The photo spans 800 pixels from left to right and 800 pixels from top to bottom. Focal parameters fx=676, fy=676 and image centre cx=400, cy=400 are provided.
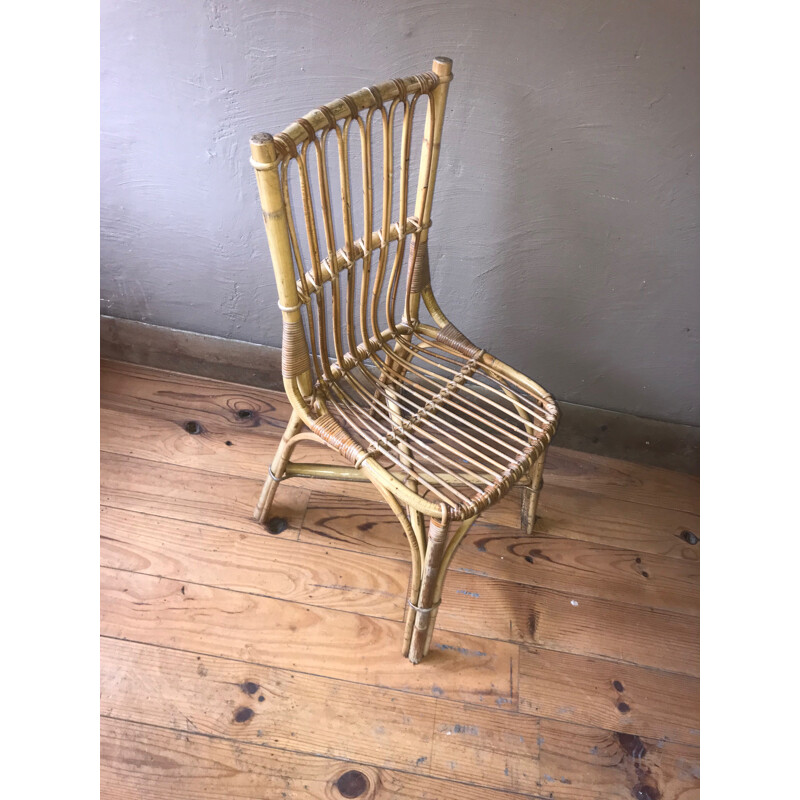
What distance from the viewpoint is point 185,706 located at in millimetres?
1232

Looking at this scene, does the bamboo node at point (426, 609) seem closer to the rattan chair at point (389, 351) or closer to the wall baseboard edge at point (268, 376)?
the rattan chair at point (389, 351)

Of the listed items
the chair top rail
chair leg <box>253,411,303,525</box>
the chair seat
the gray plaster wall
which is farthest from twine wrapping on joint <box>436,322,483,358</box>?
the chair top rail

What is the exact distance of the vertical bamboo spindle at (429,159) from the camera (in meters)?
1.14

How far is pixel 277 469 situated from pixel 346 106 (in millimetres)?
725

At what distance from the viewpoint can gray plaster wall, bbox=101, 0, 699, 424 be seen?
123 centimetres

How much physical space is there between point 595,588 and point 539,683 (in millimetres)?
270

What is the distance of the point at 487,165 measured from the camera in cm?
137

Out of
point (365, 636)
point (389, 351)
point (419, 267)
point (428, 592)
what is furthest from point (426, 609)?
point (419, 267)

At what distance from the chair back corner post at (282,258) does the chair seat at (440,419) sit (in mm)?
88

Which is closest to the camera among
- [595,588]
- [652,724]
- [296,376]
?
[296,376]

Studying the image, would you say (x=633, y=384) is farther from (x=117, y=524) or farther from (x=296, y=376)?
(x=117, y=524)

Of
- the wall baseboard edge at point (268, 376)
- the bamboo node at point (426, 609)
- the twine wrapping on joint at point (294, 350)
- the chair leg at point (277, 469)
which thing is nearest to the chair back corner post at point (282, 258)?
the twine wrapping on joint at point (294, 350)

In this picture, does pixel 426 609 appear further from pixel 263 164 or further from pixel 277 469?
pixel 263 164

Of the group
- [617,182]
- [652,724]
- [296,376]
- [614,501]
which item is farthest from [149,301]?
[652,724]
